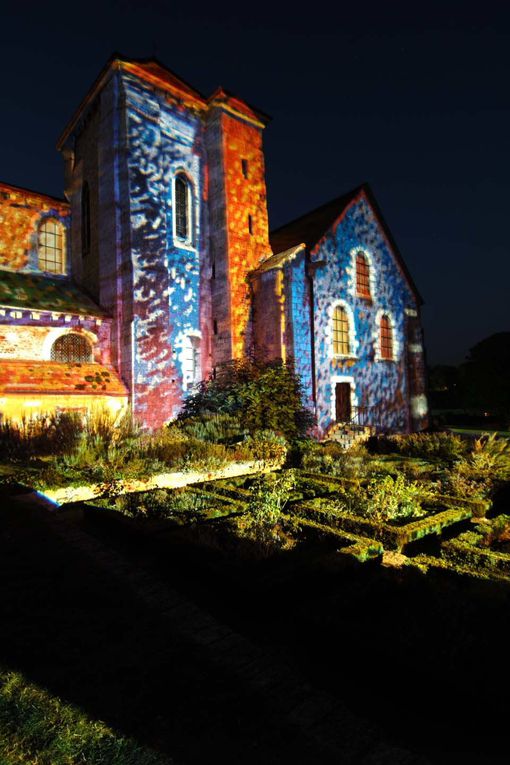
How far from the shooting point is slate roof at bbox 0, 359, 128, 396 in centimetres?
1279

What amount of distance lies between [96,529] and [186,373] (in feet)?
36.9

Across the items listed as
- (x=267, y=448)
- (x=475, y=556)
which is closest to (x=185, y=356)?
(x=267, y=448)

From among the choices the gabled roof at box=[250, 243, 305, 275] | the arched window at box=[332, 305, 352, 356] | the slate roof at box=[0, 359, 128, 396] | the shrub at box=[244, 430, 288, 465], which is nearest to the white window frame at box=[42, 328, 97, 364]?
the slate roof at box=[0, 359, 128, 396]

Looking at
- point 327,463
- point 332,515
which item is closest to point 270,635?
point 332,515

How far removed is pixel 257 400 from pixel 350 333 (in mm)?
7693

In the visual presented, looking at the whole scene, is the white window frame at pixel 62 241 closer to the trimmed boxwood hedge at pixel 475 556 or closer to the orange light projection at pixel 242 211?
the orange light projection at pixel 242 211

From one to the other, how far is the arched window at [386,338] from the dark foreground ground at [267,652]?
59.4 feet

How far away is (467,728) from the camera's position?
229 centimetres

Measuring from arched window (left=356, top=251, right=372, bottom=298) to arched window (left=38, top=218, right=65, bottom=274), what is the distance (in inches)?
517

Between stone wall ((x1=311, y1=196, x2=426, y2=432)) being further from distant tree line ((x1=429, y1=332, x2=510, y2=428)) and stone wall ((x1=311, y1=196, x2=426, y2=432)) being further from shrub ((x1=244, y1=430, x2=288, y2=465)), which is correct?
distant tree line ((x1=429, y1=332, x2=510, y2=428))

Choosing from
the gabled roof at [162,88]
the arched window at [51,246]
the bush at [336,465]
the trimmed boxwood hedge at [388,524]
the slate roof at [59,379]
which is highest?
the gabled roof at [162,88]

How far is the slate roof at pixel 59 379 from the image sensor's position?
1279 cm

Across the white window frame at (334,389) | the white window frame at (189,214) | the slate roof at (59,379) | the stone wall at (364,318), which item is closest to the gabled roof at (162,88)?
the white window frame at (189,214)

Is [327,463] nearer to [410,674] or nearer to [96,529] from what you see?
[96,529]
